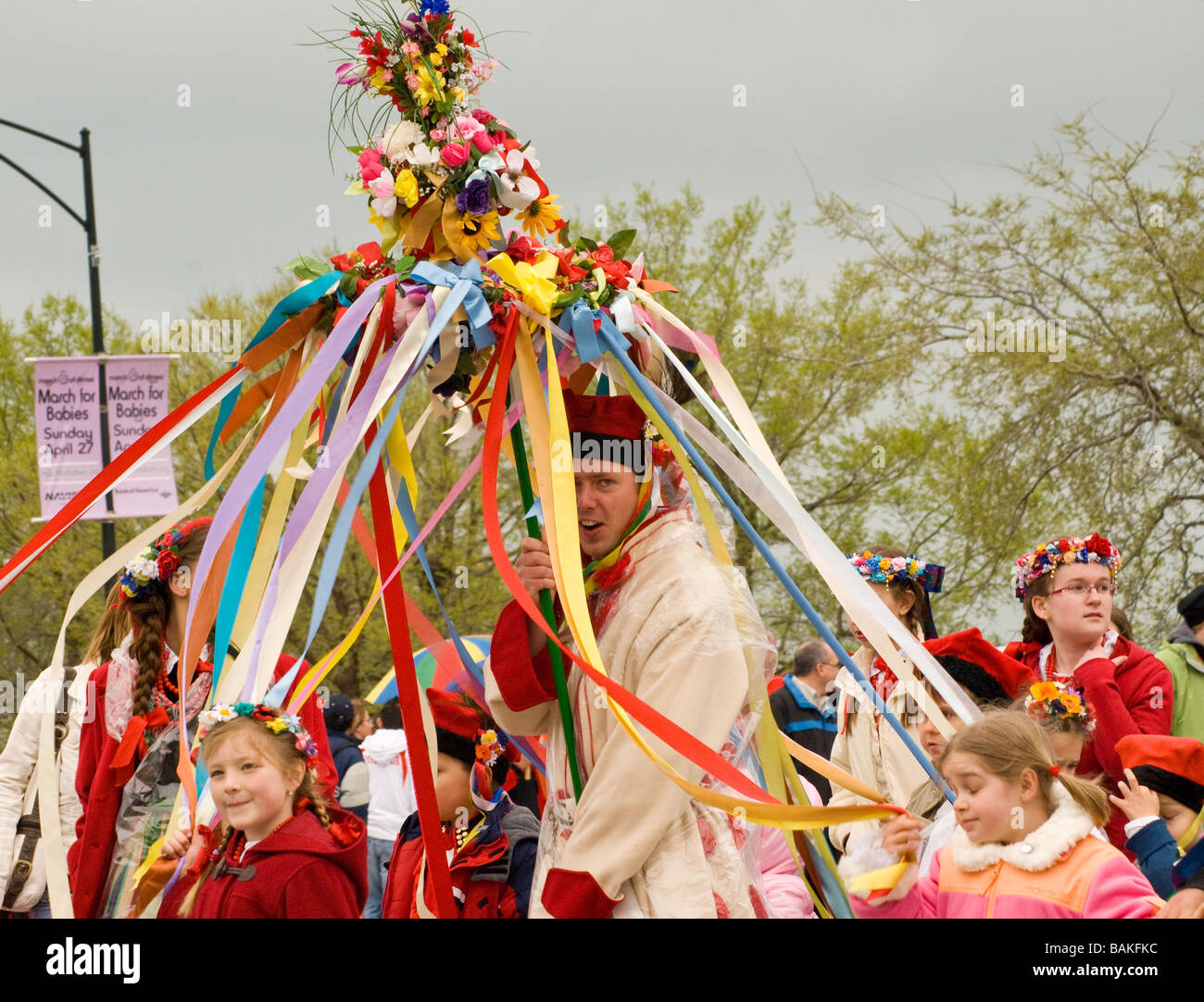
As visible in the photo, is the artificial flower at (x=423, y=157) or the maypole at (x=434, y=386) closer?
the maypole at (x=434, y=386)

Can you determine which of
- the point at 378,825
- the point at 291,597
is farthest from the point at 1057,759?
the point at 378,825

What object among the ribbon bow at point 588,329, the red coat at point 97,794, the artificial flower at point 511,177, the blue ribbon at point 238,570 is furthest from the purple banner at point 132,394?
the ribbon bow at point 588,329

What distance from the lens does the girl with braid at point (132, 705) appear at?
4008mm

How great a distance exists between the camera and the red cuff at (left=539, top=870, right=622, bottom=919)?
2928 millimetres

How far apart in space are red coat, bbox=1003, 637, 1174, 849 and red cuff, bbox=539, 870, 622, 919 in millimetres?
1973

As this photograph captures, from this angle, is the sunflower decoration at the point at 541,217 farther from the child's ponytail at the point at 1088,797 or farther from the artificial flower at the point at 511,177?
the child's ponytail at the point at 1088,797

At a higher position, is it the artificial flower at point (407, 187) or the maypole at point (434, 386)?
the artificial flower at point (407, 187)

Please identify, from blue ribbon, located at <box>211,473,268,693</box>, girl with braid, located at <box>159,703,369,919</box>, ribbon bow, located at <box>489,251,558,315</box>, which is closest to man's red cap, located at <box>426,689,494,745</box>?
girl with braid, located at <box>159,703,369,919</box>

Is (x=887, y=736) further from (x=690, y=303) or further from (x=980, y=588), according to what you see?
(x=690, y=303)

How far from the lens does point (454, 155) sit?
340 centimetres

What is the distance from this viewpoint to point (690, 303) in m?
17.0

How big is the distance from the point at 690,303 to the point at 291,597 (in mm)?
14182

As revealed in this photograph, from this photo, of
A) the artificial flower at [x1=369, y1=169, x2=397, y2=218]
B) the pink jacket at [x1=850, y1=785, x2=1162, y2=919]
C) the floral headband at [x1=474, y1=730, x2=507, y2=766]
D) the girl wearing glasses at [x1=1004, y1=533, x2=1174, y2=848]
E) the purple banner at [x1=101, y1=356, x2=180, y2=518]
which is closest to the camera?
the pink jacket at [x1=850, y1=785, x2=1162, y2=919]

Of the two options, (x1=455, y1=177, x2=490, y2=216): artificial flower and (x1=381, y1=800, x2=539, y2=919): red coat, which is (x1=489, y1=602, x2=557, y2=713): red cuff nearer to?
(x1=381, y1=800, x2=539, y2=919): red coat
